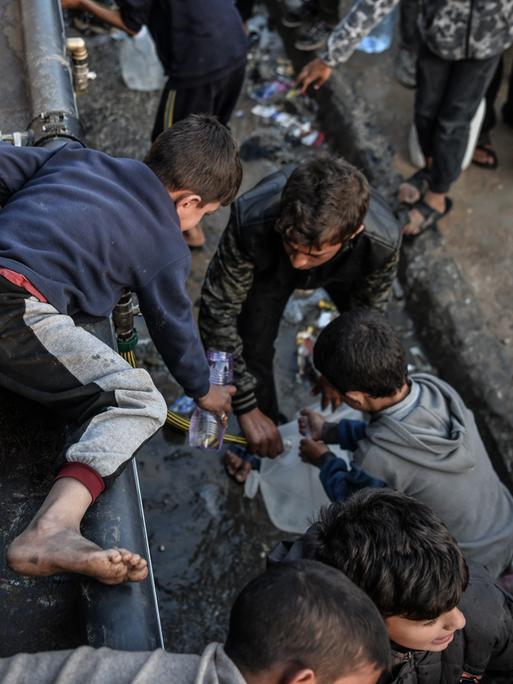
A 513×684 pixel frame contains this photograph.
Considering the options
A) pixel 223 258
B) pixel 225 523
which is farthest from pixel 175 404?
pixel 223 258

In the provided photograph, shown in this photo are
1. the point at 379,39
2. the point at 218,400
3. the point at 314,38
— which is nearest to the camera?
the point at 218,400

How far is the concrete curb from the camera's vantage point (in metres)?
3.50

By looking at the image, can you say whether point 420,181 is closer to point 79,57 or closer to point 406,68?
point 406,68

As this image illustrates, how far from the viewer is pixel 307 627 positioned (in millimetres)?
1422

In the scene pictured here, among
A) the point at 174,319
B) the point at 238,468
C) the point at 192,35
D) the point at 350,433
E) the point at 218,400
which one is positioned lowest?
the point at 238,468

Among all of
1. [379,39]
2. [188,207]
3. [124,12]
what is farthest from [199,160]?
[379,39]

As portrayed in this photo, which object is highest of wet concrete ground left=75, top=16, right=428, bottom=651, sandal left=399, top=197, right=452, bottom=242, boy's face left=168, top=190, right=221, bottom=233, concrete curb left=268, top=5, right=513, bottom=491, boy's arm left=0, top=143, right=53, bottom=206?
boy's arm left=0, top=143, right=53, bottom=206

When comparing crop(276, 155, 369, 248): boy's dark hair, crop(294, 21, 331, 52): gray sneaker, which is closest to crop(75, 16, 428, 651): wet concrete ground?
crop(276, 155, 369, 248): boy's dark hair

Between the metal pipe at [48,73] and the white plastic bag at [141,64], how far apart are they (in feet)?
5.71

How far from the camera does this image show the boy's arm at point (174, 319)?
2.29 meters

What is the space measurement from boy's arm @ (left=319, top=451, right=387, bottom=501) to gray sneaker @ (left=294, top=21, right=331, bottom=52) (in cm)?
364

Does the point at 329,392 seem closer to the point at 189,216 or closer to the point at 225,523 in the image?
the point at 225,523

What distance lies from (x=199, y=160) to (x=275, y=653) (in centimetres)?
157

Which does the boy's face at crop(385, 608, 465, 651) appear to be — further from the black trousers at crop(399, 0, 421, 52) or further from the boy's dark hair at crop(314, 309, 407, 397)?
the black trousers at crop(399, 0, 421, 52)
